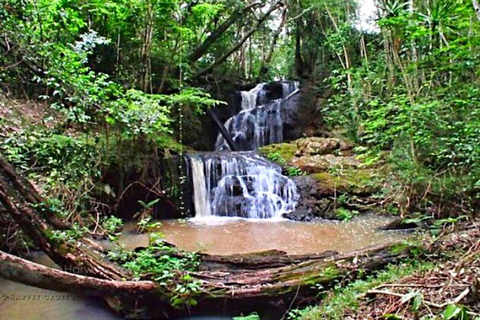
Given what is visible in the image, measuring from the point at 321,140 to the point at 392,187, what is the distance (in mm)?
4466

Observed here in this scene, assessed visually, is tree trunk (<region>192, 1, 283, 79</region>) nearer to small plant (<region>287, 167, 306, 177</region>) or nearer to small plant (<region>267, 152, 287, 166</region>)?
small plant (<region>267, 152, 287, 166</region>)

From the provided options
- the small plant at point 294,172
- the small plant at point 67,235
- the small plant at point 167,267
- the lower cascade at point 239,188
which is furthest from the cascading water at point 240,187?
the small plant at point 67,235

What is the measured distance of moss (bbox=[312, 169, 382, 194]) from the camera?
965cm

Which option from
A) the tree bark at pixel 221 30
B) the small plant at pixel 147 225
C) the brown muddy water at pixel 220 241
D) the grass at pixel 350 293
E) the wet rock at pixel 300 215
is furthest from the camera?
the tree bark at pixel 221 30

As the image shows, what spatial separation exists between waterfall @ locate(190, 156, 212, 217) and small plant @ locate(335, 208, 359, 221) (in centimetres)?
329

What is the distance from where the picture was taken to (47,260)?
5.59m

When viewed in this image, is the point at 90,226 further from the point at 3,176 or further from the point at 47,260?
the point at 3,176

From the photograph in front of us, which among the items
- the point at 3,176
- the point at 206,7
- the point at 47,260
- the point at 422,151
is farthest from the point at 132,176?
the point at 422,151

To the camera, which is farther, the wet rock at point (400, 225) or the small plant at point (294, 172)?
the small plant at point (294, 172)

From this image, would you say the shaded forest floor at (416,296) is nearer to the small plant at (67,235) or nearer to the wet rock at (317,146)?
the small plant at (67,235)

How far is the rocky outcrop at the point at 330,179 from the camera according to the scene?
9.38 m

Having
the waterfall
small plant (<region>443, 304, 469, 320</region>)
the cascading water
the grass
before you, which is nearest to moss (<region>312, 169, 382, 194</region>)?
the cascading water

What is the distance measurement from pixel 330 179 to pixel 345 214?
4.30 ft

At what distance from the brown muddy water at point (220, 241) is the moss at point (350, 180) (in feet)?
3.49
